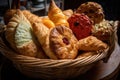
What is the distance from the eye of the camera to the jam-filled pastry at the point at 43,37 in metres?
0.55

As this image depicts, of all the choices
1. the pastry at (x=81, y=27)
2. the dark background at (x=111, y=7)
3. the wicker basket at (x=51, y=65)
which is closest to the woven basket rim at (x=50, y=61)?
the wicker basket at (x=51, y=65)

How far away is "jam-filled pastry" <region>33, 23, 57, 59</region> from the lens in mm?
554

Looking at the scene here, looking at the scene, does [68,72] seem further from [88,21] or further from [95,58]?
[88,21]

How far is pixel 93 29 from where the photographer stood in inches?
25.2

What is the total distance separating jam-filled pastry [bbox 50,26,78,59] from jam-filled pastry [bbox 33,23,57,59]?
0.6 inches

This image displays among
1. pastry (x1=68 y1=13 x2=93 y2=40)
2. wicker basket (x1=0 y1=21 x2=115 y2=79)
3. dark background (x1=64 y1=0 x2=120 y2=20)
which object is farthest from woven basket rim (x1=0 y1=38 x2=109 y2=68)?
dark background (x1=64 y1=0 x2=120 y2=20)

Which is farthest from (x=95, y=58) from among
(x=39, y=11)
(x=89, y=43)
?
(x=39, y=11)

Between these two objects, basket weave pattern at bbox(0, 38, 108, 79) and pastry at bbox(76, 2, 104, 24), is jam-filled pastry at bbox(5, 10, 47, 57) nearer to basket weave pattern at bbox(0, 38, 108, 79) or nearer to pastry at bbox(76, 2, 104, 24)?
basket weave pattern at bbox(0, 38, 108, 79)

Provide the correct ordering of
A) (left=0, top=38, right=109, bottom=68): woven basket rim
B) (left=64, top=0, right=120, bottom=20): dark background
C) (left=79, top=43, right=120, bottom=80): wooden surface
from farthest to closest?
(left=64, top=0, right=120, bottom=20): dark background, (left=79, top=43, right=120, bottom=80): wooden surface, (left=0, top=38, right=109, bottom=68): woven basket rim

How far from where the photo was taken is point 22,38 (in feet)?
1.84

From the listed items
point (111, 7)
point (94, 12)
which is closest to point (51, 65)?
point (94, 12)

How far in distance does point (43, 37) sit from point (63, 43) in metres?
0.06

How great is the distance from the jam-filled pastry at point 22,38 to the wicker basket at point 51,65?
2 centimetres

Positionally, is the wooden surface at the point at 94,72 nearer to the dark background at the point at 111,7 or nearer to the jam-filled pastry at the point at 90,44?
the jam-filled pastry at the point at 90,44
